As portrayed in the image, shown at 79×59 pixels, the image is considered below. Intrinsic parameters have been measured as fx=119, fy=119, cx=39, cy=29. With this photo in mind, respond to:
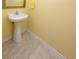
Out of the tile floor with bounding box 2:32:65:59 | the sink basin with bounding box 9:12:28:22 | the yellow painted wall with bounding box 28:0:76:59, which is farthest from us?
the sink basin with bounding box 9:12:28:22

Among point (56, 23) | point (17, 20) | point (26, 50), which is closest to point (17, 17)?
point (17, 20)

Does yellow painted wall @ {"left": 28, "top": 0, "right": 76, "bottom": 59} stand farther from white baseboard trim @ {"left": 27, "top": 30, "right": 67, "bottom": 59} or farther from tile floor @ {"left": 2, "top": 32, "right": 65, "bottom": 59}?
tile floor @ {"left": 2, "top": 32, "right": 65, "bottom": 59}

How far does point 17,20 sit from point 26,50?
2.35 feet

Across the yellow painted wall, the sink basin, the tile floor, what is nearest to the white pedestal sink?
the sink basin

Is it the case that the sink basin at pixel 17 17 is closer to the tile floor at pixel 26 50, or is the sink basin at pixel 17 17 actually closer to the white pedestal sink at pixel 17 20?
the white pedestal sink at pixel 17 20

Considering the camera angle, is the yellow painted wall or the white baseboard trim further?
the white baseboard trim

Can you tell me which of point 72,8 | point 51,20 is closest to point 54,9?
point 51,20

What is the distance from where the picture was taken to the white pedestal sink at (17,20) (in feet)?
8.92

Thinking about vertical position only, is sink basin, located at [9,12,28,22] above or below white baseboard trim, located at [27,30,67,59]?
above

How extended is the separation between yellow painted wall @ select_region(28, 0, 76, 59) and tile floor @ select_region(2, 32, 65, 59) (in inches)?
9.0

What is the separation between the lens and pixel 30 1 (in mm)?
3047

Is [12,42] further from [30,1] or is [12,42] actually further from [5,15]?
[30,1]

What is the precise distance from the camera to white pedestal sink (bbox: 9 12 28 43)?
107 inches

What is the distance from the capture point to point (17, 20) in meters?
2.72
